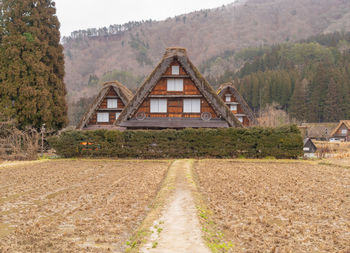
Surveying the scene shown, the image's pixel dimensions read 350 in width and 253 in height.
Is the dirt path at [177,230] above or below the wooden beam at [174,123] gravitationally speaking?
below

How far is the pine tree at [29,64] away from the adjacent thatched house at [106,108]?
16.0ft

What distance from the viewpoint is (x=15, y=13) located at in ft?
88.2

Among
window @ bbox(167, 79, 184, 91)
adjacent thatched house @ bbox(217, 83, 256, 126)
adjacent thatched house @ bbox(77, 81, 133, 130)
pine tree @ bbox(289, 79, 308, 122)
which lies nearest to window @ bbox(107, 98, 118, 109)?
adjacent thatched house @ bbox(77, 81, 133, 130)

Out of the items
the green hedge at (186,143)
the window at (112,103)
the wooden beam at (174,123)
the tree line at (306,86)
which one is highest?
the tree line at (306,86)

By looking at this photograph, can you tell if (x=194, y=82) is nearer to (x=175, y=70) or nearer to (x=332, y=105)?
(x=175, y=70)


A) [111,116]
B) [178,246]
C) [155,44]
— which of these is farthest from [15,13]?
[155,44]

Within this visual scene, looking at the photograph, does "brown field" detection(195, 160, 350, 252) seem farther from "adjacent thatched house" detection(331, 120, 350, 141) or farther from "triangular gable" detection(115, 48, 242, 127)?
"adjacent thatched house" detection(331, 120, 350, 141)

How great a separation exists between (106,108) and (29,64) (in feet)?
32.2

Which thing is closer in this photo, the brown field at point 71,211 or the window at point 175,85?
the brown field at point 71,211

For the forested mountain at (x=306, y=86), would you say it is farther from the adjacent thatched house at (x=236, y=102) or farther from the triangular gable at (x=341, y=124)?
the adjacent thatched house at (x=236, y=102)

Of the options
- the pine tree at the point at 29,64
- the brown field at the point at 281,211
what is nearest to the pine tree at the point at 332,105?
the pine tree at the point at 29,64

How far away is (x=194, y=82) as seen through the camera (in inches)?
983

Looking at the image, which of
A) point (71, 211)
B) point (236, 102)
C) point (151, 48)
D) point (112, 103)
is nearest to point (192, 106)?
point (112, 103)

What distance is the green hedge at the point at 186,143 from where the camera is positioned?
21.2m
